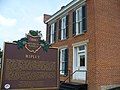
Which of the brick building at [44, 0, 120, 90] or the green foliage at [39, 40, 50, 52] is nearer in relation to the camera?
the green foliage at [39, 40, 50, 52]

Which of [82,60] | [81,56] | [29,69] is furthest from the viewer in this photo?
[81,56]

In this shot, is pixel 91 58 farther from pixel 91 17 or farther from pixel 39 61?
pixel 39 61

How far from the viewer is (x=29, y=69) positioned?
7.58m

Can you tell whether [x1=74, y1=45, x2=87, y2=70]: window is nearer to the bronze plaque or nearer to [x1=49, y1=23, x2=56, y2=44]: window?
[x1=49, y1=23, x2=56, y2=44]: window

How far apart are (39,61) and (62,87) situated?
22.1 feet

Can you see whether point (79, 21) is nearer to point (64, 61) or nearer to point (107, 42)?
point (107, 42)

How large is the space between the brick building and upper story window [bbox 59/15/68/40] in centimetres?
43

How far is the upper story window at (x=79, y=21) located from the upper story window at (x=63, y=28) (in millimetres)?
1460

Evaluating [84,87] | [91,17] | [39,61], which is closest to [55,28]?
[91,17]

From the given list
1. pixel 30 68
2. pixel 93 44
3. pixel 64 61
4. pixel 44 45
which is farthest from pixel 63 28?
pixel 30 68

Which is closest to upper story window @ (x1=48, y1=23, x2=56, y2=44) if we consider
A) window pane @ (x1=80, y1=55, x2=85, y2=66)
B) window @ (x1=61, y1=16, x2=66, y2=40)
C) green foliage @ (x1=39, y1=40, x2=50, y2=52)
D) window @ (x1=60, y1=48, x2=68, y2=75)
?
window @ (x1=61, y1=16, x2=66, y2=40)

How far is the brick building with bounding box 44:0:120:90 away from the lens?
43.1 ft

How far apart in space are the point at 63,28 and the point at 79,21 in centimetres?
Answer: 288

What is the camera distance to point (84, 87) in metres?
13.2
